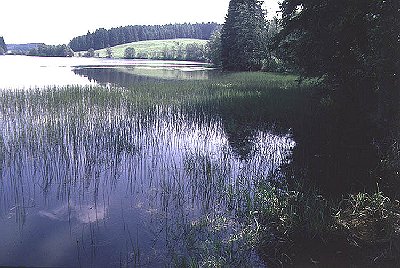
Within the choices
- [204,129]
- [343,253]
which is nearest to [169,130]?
[204,129]

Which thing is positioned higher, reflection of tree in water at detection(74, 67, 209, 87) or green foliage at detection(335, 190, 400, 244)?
reflection of tree in water at detection(74, 67, 209, 87)

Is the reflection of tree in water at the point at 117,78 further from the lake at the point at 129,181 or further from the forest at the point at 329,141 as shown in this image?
the lake at the point at 129,181

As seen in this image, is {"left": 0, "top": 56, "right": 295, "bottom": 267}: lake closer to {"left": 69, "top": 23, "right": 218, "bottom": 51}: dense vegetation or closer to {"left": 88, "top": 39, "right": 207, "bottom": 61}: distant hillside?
{"left": 88, "top": 39, "right": 207, "bottom": 61}: distant hillside

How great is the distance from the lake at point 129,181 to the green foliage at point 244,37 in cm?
3469

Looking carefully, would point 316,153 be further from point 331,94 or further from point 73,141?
point 331,94

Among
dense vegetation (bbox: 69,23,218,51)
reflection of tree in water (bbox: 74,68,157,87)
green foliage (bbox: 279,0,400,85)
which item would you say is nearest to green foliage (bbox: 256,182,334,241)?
green foliage (bbox: 279,0,400,85)

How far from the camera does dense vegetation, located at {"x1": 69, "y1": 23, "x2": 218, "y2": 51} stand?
170125 mm

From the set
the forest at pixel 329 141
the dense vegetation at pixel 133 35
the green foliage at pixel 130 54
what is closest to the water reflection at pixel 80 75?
the forest at pixel 329 141

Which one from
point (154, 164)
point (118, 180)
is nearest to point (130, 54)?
point (154, 164)

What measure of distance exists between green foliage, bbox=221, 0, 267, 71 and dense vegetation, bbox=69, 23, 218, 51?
11956cm

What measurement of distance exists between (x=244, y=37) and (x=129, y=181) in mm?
43932

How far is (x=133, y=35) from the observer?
176m

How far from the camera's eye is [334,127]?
45.3 feet

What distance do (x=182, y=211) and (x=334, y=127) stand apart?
914cm
